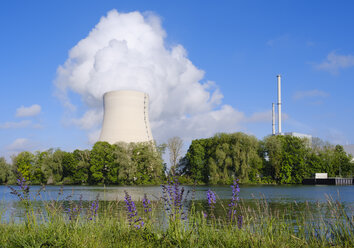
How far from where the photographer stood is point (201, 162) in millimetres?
47406

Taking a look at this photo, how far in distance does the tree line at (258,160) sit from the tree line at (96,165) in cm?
500

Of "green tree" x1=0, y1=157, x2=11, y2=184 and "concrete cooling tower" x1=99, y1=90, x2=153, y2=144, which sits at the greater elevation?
"concrete cooling tower" x1=99, y1=90, x2=153, y2=144

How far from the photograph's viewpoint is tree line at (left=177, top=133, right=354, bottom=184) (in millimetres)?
39969

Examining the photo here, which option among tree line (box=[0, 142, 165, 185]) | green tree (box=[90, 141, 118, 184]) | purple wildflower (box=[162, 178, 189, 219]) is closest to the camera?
purple wildflower (box=[162, 178, 189, 219])

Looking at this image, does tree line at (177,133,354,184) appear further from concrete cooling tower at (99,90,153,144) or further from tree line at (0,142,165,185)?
concrete cooling tower at (99,90,153,144)

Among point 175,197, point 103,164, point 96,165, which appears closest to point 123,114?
point 103,164

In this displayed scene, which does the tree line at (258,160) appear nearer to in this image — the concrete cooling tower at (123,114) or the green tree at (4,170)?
the concrete cooling tower at (123,114)

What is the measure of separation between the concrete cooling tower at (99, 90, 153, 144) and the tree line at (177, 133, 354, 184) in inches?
365

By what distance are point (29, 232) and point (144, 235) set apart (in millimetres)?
1473

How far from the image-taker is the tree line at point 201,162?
1594 inches

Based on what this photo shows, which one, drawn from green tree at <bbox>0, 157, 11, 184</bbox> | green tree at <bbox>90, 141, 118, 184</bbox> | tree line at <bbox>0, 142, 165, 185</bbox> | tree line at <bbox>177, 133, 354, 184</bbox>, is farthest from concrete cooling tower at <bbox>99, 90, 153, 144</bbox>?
green tree at <bbox>0, 157, 11, 184</bbox>

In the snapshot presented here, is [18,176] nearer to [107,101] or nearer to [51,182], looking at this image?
[107,101]

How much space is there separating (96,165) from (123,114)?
1199 cm

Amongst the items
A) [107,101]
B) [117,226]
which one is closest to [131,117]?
[107,101]
